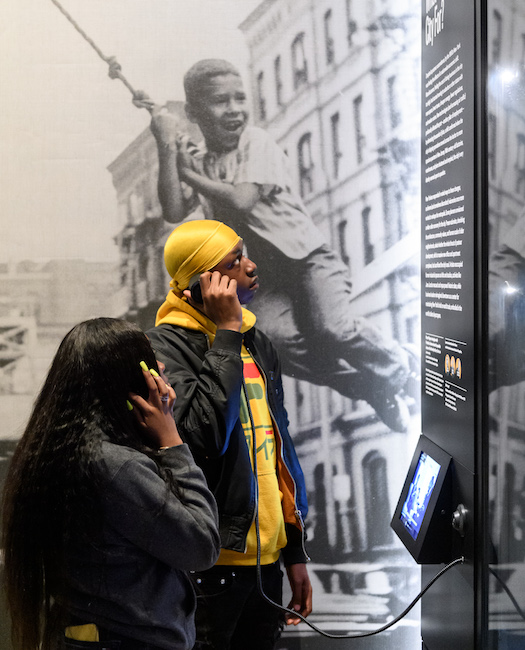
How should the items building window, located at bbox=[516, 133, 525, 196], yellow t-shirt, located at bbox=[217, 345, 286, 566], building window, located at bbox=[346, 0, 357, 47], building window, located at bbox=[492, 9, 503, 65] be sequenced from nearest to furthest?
1. building window, located at bbox=[516, 133, 525, 196]
2. building window, located at bbox=[492, 9, 503, 65]
3. yellow t-shirt, located at bbox=[217, 345, 286, 566]
4. building window, located at bbox=[346, 0, 357, 47]

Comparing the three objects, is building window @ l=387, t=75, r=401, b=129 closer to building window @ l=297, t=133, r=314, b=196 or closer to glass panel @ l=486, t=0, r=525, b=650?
building window @ l=297, t=133, r=314, b=196

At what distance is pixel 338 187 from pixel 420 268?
45 centimetres

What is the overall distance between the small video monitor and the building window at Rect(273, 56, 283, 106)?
1.45 m

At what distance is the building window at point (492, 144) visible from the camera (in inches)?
71.6

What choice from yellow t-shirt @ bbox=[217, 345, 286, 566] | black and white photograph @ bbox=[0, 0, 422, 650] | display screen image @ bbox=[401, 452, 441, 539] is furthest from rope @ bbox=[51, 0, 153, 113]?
display screen image @ bbox=[401, 452, 441, 539]

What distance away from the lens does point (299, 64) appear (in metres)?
2.75

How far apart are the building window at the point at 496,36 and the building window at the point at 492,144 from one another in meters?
0.14

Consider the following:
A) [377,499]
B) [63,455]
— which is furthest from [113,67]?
[377,499]

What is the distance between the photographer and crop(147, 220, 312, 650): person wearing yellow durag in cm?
185

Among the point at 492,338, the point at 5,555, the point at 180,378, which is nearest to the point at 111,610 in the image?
the point at 5,555

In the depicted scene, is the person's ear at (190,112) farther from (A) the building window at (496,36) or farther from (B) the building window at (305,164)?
(A) the building window at (496,36)

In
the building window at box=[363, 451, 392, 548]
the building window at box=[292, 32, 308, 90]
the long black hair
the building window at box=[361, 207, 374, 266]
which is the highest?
the building window at box=[292, 32, 308, 90]

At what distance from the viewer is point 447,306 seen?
2250 millimetres

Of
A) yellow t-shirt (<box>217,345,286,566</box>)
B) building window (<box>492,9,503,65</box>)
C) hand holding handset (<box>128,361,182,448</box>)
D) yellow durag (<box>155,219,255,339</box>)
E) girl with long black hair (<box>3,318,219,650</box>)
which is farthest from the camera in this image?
yellow durag (<box>155,219,255,339</box>)
